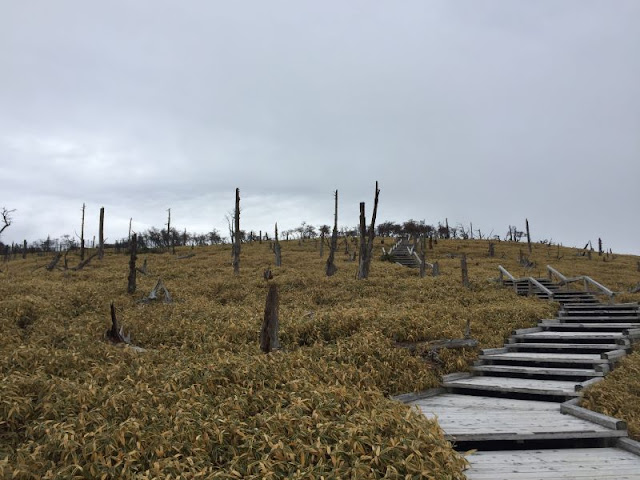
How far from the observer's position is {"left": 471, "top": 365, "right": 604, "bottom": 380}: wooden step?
798 cm

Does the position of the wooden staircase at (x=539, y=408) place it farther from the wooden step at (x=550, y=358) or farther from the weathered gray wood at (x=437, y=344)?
the weathered gray wood at (x=437, y=344)

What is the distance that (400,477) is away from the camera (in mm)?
4152

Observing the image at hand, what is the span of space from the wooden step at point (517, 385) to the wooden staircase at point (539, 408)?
0.05 feet

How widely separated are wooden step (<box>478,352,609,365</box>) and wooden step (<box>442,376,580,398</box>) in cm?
84

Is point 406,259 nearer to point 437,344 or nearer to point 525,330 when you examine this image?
point 525,330

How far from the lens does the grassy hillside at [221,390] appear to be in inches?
178

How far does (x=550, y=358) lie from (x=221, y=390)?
276 inches

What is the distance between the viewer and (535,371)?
27.2 ft

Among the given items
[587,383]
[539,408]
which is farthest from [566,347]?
[539,408]

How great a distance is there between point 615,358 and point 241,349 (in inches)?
313

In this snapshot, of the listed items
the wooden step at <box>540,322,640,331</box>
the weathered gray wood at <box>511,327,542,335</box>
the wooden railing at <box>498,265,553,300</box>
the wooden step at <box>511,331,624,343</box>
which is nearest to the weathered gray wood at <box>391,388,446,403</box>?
the wooden step at <box>511,331,624,343</box>

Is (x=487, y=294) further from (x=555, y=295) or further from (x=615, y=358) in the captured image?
(x=615, y=358)

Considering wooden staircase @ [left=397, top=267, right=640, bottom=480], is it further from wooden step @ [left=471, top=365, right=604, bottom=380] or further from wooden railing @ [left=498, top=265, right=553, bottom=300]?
wooden railing @ [left=498, top=265, right=553, bottom=300]

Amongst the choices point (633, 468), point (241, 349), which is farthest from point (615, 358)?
point (241, 349)
